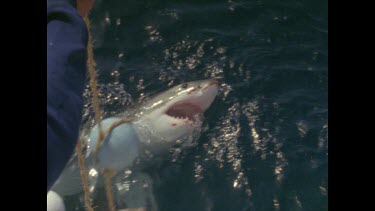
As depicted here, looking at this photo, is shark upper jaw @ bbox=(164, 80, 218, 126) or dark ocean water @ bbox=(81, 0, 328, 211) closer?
dark ocean water @ bbox=(81, 0, 328, 211)

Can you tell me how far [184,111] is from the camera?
2.82 metres

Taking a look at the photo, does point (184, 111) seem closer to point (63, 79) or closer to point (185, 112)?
point (185, 112)

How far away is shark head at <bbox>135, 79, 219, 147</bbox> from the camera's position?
2.73m

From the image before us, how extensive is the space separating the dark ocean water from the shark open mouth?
0.18 meters

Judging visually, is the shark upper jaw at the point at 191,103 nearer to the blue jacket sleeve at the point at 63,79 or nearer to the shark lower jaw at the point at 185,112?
the shark lower jaw at the point at 185,112

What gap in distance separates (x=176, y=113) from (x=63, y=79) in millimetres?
1888

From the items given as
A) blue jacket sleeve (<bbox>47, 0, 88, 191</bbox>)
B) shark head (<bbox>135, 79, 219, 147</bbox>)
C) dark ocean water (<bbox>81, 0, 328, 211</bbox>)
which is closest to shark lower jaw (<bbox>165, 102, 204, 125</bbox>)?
shark head (<bbox>135, 79, 219, 147</bbox>)

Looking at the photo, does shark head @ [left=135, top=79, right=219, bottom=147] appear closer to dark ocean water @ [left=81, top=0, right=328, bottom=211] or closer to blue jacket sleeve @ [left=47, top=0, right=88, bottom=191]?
dark ocean water @ [left=81, top=0, right=328, bottom=211]

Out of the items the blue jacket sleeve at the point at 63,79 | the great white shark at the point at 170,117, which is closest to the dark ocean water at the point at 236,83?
the great white shark at the point at 170,117

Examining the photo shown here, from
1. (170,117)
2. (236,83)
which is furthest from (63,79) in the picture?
(236,83)

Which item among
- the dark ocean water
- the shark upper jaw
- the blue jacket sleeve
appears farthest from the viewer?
the shark upper jaw
